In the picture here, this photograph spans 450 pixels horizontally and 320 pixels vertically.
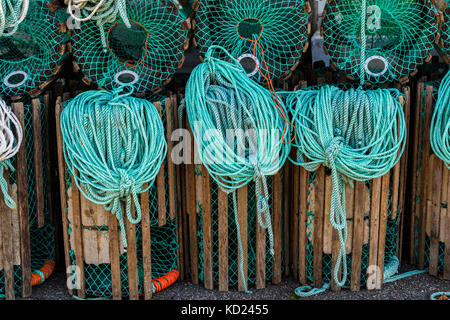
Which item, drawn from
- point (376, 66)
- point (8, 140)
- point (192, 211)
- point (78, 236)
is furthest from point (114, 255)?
point (376, 66)

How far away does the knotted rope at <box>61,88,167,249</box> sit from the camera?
3.28 meters

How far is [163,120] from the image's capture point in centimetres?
357

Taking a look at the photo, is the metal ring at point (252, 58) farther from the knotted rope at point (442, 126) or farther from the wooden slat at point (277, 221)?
the knotted rope at point (442, 126)

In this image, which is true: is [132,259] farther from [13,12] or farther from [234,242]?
[13,12]

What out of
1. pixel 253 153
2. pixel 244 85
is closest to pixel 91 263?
pixel 253 153

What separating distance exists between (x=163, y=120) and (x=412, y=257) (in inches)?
79.6

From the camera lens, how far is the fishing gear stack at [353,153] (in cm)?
336

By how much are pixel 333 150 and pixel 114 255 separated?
1486 millimetres

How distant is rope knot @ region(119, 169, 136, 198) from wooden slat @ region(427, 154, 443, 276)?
197cm

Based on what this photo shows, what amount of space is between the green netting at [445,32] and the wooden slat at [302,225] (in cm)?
120

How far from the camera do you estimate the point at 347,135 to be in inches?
133

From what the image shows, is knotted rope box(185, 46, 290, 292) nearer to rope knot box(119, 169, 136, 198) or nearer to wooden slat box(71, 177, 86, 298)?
rope knot box(119, 169, 136, 198)

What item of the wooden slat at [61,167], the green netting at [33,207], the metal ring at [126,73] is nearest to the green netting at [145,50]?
the metal ring at [126,73]

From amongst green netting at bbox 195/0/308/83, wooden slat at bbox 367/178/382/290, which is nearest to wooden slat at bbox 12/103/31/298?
green netting at bbox 195/0/308/83
